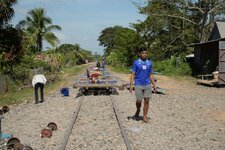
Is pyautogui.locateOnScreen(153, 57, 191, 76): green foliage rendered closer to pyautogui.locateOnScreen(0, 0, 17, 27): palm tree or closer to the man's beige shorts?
pyautogui.locateOnScreen(0, 0, 17, 27): palm tree

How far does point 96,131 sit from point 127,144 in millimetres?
1757

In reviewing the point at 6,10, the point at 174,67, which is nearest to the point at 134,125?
the point at 6,10

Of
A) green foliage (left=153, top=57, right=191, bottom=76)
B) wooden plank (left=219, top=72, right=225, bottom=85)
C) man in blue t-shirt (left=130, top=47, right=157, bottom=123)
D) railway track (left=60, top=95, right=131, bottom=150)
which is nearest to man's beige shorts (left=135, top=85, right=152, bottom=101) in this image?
man in blue t-shirt (left=130, top=47, right=157, bottom=123)

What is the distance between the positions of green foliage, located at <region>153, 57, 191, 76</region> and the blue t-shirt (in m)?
24.9

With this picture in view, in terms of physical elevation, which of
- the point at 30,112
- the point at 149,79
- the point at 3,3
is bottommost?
the point at 30,112

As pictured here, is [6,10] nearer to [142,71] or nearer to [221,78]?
[142,71]

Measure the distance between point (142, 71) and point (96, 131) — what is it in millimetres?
2005

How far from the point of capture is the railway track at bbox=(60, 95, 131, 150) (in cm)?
766

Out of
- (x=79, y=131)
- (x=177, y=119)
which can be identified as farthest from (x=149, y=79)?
(x=79, y=131)

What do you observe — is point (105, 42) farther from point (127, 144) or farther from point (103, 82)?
point (127, 144)

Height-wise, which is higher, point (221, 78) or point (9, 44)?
point (9, 44)

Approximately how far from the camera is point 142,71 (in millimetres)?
9711

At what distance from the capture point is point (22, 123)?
10.6 m

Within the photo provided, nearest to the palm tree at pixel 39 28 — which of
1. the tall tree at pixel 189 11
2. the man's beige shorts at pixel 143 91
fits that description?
the tall tree at pixel 189 11
